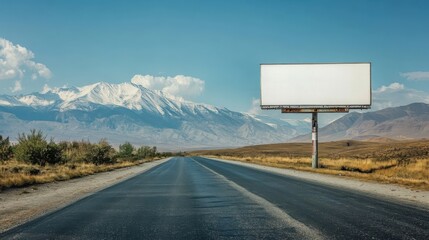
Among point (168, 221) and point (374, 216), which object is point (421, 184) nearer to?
point (374, 216)

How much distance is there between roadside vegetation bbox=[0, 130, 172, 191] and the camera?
975 inches

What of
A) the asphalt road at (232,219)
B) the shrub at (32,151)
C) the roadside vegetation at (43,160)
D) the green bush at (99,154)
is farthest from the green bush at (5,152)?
the asphalt road at (232,219)

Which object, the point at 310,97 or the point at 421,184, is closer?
the point at 421,184

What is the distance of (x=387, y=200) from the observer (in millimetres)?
14461

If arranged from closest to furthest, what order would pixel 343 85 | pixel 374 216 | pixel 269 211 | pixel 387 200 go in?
pixel 374 216
pixel 269 211
pixel 387 200
pixel 343 85

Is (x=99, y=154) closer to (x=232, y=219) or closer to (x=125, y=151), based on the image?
(x=125, y=151)

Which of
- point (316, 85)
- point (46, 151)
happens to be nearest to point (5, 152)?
point (46, 151)

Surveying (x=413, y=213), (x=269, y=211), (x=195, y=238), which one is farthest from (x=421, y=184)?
(x=195, y=238)

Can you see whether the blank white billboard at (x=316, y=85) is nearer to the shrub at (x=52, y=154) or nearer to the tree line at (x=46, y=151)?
the shrub at (x=52, y=154)

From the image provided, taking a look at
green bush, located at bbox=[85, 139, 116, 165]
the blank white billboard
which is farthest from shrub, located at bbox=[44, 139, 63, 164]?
the blank white billboard

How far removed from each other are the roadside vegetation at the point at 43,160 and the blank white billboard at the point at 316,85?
17243mm

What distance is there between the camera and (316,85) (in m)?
43.8

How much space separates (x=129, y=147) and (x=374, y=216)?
82234 mm

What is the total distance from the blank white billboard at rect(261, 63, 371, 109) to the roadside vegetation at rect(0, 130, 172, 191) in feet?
56.6
